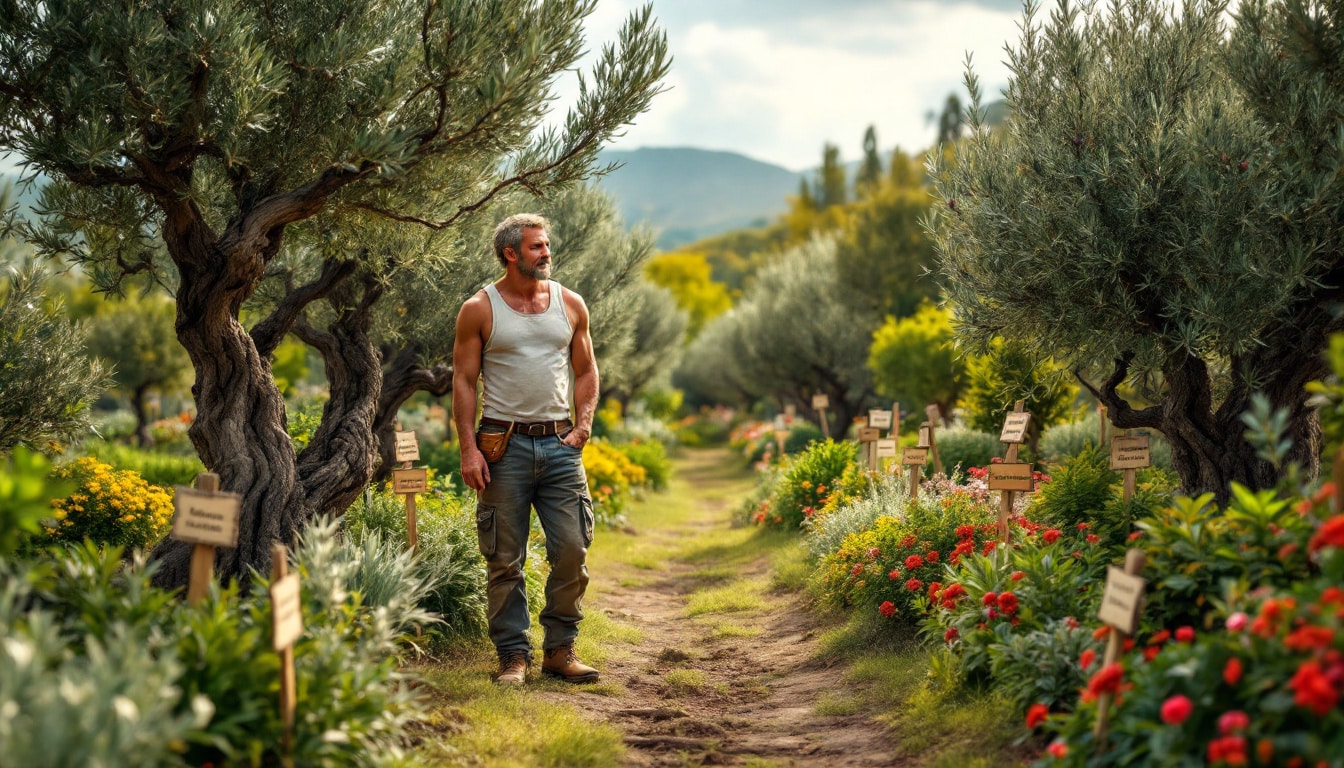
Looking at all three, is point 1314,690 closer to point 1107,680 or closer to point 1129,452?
point 1107,680

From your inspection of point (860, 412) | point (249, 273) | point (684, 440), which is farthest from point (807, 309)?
point (249, 273)

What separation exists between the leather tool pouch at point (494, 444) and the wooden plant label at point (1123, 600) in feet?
10.7

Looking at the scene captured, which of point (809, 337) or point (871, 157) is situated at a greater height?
point (871, 157)

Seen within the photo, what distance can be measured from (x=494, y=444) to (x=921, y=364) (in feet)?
43.1

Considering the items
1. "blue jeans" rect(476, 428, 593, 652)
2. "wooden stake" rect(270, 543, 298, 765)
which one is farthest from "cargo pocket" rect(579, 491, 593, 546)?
"wooden stake" rect(270, 543, 298, 765)

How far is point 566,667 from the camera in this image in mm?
5969

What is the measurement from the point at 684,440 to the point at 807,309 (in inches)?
529

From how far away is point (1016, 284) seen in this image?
21.3 ft

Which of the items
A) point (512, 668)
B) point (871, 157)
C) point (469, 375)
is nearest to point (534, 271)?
point (469, 375)

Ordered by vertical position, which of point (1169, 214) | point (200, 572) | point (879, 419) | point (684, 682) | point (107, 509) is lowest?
point (684, 682)

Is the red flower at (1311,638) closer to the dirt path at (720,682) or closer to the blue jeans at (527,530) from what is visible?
the dirt path at (720,682)

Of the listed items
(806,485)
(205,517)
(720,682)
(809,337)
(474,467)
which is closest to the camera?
(205,517)

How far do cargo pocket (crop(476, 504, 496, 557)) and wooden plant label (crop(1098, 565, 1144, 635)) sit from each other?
3317mm

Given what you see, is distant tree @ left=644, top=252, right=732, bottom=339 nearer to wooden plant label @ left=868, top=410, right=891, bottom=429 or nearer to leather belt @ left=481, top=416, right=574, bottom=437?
wooden plant label @ left=868, top=410, right=891, bottom=429
